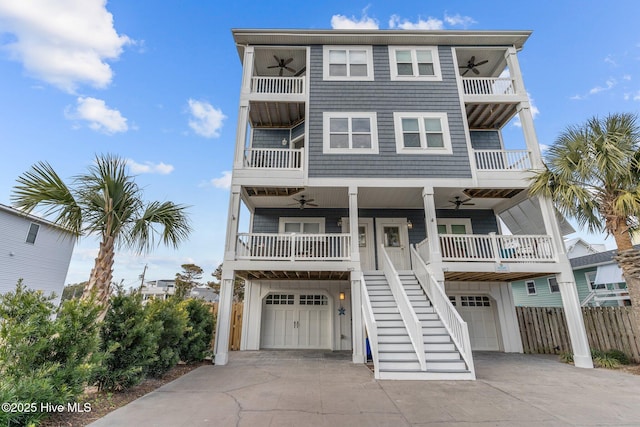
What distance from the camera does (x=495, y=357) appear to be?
8859 millimetres

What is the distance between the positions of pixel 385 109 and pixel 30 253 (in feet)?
58.1

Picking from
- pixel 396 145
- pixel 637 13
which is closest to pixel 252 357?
pixel 396 145

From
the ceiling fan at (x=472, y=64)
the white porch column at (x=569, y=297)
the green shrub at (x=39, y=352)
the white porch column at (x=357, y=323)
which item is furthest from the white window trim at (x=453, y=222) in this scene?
the green shrub at (x=39, y=352)

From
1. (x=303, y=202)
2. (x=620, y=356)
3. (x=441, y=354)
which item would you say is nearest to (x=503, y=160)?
(x=620, y=356)

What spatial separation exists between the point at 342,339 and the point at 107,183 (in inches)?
351

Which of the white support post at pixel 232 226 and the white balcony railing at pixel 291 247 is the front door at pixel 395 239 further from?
the white support post at pixel 232 226

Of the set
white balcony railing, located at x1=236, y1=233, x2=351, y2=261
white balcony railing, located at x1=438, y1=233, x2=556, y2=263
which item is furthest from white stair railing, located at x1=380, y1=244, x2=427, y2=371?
white balcony railing, located at x1=438, y1=233, x2=556, y2=263

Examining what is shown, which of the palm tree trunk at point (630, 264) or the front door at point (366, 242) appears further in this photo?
the front door at point (366, 242)

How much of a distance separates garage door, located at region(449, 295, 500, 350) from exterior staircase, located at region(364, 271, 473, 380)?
3.67 meters

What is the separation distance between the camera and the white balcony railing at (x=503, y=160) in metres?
9.40

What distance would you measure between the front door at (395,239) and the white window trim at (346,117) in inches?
122

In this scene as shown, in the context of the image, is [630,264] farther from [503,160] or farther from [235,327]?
[235,327]

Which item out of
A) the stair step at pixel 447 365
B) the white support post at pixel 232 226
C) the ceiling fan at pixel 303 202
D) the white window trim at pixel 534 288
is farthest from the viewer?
the white window trim at pixel 534 288

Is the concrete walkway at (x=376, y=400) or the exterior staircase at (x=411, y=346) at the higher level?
the exterior staircase at (x=411, y=346)
